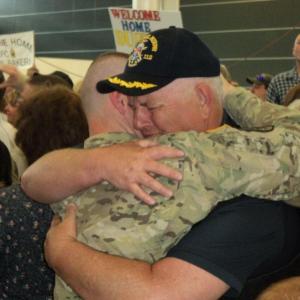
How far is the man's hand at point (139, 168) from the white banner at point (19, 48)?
4210 mm

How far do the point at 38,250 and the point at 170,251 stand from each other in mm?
562

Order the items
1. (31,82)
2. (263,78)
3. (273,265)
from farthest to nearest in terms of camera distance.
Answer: (263,78)
(31,82)
(273,265)

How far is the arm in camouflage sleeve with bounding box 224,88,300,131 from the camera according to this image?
1228 millimetres

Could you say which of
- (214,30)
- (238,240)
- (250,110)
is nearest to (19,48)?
(214,30)

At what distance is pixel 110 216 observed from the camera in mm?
944

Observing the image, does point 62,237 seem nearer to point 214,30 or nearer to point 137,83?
point 137,83

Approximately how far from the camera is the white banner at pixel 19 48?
4988mm

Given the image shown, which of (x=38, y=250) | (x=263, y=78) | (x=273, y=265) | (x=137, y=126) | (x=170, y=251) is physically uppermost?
(x=137, y=126)

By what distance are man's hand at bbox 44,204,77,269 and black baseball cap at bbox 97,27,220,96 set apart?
27cm

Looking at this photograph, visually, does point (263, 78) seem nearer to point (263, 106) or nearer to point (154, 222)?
point (263, 106)

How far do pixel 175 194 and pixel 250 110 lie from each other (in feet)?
1.55

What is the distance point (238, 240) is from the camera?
36.6 inches

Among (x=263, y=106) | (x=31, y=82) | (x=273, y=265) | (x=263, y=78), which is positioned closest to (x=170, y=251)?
(x=273, y=265)

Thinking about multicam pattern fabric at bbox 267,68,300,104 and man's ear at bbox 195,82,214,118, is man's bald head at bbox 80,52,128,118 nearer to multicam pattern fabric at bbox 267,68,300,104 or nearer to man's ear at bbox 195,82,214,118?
man's ear at bbox 195,82,214,118
